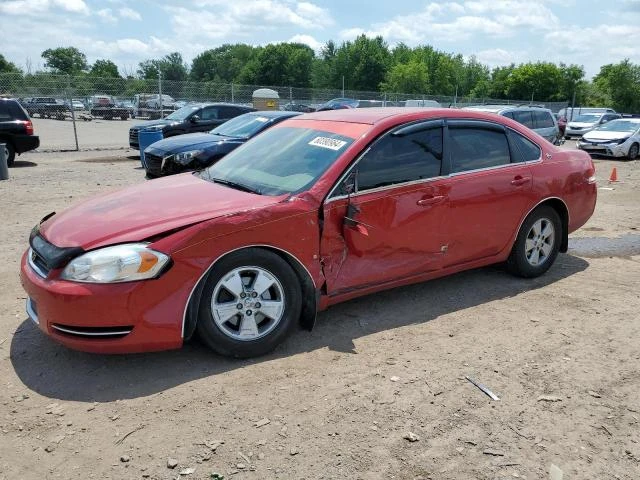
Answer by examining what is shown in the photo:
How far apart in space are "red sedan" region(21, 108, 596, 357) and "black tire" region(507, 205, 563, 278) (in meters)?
0.01

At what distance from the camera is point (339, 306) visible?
468 cm

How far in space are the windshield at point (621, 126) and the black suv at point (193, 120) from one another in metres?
12.8

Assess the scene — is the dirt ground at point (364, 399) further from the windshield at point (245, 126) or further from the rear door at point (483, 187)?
the windshield at point (245, 126)

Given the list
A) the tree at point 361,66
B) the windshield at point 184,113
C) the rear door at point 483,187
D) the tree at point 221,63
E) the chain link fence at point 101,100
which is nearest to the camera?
the rear door at point 483,187

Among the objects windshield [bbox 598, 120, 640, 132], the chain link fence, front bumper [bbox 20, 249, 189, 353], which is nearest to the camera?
front bumper [bbox 20, 249, 189, 353]

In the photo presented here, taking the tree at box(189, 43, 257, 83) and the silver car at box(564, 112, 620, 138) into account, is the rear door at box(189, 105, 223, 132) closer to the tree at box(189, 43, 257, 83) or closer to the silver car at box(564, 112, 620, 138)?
the silver car at box(564, 112, 620, 138)

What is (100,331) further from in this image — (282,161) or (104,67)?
(104,67)

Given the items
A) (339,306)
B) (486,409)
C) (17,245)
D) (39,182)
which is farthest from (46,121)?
(486,409)

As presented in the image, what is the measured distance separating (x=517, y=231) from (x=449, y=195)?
990mm

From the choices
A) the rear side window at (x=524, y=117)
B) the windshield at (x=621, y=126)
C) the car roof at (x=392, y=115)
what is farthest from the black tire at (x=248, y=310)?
the windshield at (x=621, y=126)

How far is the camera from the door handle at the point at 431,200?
4410 mm

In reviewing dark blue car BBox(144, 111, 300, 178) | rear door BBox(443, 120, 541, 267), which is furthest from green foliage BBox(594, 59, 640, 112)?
rear door BBox(443, 120, 541, 267)

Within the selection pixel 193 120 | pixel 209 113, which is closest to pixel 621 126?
pixel 209 113

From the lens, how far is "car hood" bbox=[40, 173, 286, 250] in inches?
137
